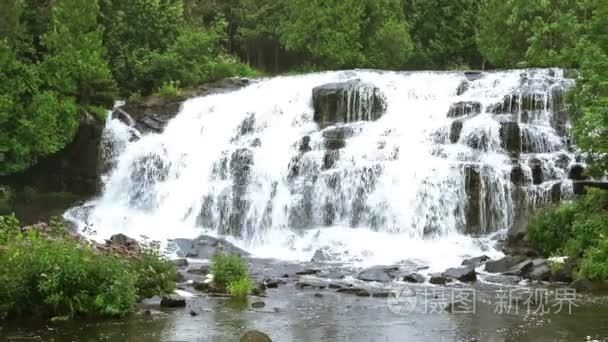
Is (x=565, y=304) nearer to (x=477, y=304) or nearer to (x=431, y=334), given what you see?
(x=477, y=304)

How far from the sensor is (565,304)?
46.0 feet

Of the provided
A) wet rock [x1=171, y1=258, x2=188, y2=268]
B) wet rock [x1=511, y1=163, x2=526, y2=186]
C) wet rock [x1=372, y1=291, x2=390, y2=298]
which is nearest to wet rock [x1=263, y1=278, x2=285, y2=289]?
wet rock [x1=372, y1=291, x2=390, y2=298]

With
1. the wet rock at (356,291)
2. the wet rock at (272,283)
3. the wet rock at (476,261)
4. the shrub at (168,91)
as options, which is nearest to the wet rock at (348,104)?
the shrub at (168,91)

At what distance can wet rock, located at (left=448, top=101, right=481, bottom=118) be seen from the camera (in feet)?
83.4

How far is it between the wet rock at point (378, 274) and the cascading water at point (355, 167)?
1909 millimetres

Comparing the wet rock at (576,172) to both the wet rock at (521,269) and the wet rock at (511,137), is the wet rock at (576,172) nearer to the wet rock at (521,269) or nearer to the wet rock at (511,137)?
the wet rock at (511,137)

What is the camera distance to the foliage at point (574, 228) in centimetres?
1773

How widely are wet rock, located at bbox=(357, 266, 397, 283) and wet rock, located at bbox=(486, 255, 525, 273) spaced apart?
2336mm

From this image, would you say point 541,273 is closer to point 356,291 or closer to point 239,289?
point 356,291

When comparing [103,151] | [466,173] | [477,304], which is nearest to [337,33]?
[103,151]

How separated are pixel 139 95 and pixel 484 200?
1612 centimetres

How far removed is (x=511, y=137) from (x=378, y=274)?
8.45 m

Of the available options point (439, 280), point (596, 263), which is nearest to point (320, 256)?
point (439, 280)

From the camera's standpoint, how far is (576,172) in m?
22.0
